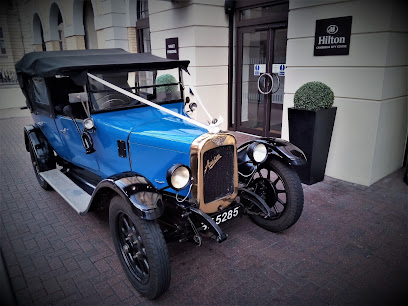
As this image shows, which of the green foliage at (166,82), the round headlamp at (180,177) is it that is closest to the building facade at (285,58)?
the green foliage at (166,82)

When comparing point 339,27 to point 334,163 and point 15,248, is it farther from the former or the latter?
point 15,248

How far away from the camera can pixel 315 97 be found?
4.29 meters

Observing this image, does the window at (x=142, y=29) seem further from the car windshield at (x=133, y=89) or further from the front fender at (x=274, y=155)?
the front fender at (x=274, y=155)

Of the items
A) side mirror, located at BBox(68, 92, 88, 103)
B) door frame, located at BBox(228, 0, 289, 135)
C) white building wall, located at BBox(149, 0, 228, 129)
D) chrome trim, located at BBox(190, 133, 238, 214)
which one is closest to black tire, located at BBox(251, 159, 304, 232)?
chrome trim, located at BBox(190, 133, 238, 214)

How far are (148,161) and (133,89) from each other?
1.13 m

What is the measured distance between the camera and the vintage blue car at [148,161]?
246 cm

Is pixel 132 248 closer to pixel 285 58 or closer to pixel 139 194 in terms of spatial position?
pixel 139 194

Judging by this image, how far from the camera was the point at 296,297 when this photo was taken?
7.98 feet

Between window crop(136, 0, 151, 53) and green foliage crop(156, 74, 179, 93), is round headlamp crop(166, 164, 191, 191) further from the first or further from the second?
window crop(136, 0, 151, 53)

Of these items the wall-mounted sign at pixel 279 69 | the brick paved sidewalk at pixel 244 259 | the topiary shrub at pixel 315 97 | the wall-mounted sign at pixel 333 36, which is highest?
the wall-mounted sign at pixel 333 36

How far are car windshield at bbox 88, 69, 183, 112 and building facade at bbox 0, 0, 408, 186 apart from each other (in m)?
0.27

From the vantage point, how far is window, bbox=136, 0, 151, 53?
923 cm

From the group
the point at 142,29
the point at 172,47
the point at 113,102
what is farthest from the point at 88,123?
the point at 142,29

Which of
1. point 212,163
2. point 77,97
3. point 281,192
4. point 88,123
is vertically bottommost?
point 281,192
